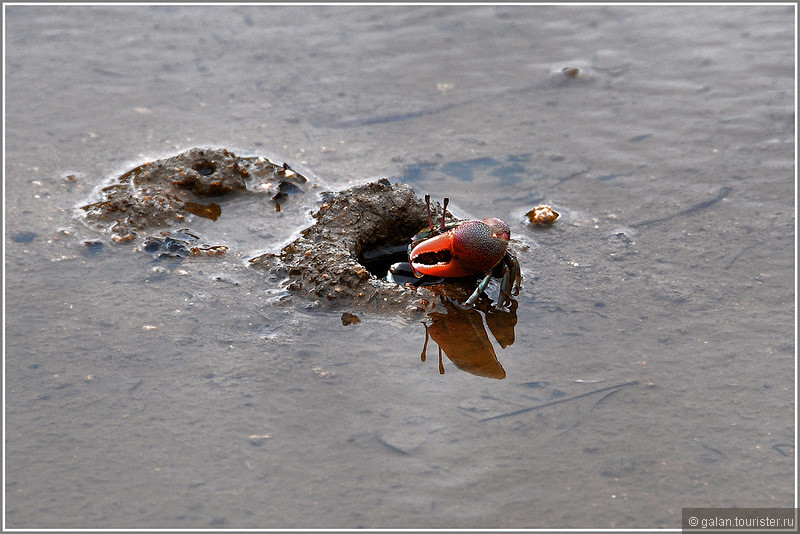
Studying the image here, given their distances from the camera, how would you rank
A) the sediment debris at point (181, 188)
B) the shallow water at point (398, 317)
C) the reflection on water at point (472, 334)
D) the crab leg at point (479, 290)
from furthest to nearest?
1. the sediment debris at point (181, 188)
2. the crab leg at point (479, 290)
3. the reflection on water at point (472, 334)
4. the shallow water at point (398, 317)

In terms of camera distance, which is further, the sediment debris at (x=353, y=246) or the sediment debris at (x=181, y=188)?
the sediment debris at (x=181, y=188)

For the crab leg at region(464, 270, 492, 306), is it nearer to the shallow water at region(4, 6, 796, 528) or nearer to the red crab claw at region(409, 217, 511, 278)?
the red crab claw at region(409, 217, 511, 278)

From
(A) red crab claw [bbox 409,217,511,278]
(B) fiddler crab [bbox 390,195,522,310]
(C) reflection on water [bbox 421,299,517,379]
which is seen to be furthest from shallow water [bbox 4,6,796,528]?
(A) red crab claw [bbox 409,217,511,278]

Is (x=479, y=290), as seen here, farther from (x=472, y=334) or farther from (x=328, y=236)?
(x=328, y=236)

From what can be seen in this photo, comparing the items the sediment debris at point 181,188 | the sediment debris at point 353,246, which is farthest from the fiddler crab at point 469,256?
the sediment debris at point 181,188

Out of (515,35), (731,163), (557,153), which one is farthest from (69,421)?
(515,35)

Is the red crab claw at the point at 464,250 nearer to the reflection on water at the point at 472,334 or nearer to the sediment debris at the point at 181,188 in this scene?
the reflection on water at the point at 472,334
